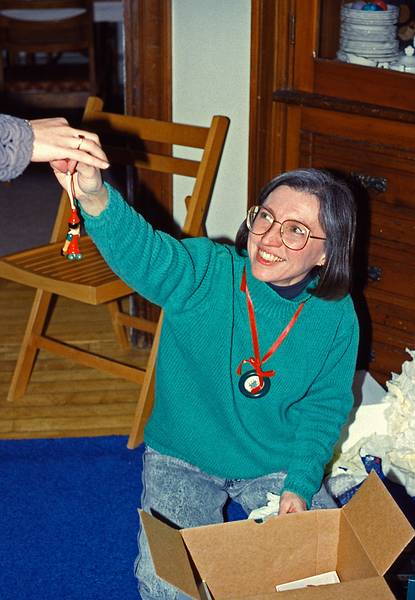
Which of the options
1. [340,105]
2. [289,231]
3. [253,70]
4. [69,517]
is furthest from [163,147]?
[289,231]

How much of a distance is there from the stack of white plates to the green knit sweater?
0.87 m

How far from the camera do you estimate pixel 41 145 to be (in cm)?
153

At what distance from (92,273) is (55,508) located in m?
0.68

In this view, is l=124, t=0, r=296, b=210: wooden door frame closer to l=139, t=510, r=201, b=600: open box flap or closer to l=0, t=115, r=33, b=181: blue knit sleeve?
l=0, t=115, r=33, b=181: blue knit sleeve

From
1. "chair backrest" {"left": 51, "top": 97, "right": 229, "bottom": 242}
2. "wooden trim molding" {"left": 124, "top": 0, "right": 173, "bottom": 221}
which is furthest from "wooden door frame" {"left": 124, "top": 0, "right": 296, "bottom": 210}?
"chair backrest" {"left": 51, "top": 97, "right": 229, "bottom": 242}

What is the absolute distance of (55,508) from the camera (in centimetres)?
253

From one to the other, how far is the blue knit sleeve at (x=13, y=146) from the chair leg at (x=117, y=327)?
180 cm

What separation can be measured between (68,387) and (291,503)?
1.43m

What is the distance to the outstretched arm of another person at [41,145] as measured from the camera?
148 cm

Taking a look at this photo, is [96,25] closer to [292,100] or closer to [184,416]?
[292,100]

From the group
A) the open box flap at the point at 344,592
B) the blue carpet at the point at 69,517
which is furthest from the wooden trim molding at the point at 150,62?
the open box flap at the point at 344,592

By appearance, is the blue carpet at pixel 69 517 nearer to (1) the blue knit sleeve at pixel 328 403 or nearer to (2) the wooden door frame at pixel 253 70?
(1) the blue knit sleeve at pixel 328 403

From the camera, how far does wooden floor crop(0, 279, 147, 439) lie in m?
2.90

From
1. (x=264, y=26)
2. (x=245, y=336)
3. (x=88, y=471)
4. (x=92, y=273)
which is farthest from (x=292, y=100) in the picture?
(x=88, y=471)
